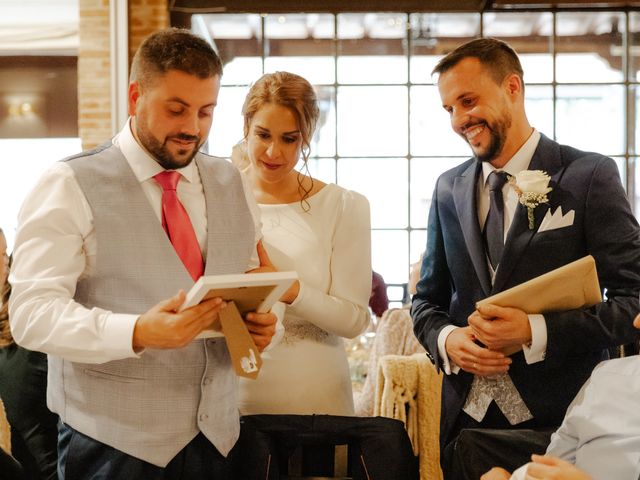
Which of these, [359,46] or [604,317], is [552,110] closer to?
[359,46]

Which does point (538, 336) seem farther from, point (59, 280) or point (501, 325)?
point (59, 280)

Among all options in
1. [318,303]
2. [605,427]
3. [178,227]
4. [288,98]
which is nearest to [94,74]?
[288,98]

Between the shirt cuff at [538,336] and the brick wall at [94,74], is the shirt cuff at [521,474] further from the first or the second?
the brick wall at [94,74]

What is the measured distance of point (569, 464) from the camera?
1863 millimetres

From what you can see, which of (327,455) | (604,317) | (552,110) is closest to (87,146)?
(552,110)

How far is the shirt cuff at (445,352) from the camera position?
2.30 m

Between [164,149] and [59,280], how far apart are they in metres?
0.38

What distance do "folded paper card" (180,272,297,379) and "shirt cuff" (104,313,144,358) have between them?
12 cm

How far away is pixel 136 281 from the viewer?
5.99ft

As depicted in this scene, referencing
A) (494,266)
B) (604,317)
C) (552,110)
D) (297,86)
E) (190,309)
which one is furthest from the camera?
(552,110)

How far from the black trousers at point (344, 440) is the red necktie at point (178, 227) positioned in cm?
54

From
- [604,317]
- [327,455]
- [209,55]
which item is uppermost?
[209,55]

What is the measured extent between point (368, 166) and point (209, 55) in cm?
561

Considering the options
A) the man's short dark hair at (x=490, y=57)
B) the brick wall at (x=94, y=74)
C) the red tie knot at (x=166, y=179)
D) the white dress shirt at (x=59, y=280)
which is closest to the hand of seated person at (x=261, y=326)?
the white dress shirt at (x=59, y=280)
